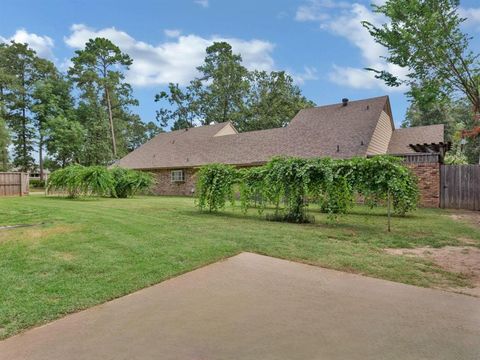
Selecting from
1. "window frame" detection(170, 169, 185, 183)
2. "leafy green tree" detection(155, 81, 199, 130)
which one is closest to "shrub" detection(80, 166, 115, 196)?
"window frame" detection(170, 169, 185, 183)

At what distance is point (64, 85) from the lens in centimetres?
3481

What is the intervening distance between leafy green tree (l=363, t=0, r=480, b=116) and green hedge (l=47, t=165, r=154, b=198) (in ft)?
43.3

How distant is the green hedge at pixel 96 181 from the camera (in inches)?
624

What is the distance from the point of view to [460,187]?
12.1m

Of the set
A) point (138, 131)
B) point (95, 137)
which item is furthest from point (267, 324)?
point (138, 131)

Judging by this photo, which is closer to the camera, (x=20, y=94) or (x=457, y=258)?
(x=457, y=258)

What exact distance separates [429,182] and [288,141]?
8046mm

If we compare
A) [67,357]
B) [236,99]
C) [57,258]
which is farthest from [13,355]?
[236,99]

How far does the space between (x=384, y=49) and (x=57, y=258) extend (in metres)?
9.81

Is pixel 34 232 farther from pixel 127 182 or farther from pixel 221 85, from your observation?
pixel 221 85

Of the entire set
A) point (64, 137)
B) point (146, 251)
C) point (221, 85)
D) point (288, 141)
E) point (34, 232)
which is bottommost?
point (146, 251)

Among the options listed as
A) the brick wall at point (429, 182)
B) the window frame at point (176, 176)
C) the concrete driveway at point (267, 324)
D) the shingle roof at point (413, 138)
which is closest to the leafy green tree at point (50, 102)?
the window frame at point (176, 176)

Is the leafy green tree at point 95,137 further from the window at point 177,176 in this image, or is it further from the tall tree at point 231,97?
the window at point 177,176

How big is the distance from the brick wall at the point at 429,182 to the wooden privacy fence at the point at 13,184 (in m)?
20.5
